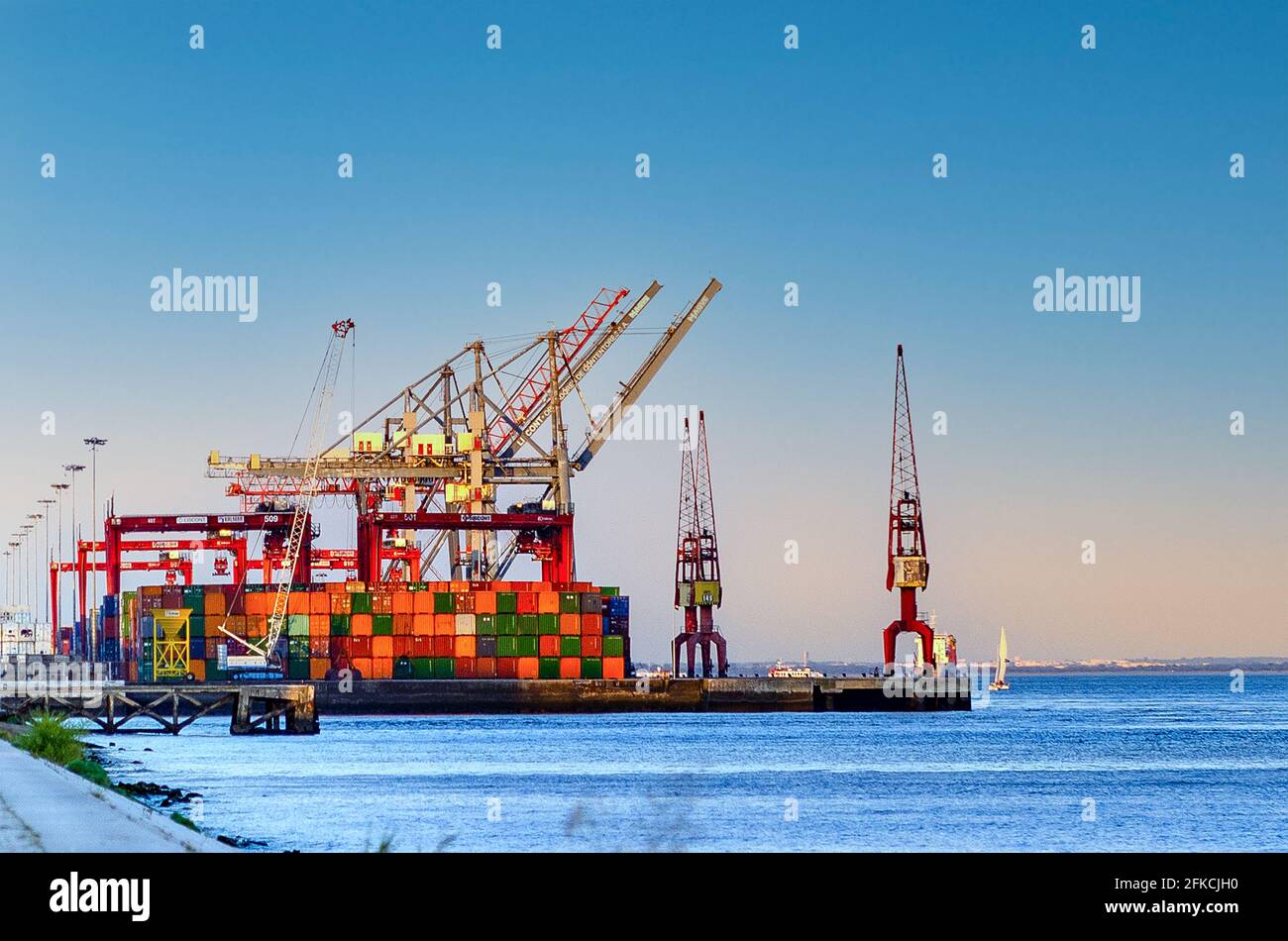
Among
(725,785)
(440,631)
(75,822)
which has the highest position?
(440,631)

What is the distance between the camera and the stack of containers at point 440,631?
91.6 meters

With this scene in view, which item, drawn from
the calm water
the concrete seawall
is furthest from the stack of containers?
the concrete seawall

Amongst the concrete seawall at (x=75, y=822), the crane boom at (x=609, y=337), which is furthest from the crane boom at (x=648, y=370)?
the concrete seawall at (x=75, y=822)

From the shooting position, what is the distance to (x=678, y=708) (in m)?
98.8

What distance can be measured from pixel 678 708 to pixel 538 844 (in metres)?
66.7

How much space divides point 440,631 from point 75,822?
69.6 m

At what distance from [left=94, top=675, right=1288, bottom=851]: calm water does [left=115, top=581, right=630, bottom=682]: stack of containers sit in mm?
6237

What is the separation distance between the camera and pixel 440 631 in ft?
301

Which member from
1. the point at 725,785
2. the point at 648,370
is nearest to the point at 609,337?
the point at 648,370

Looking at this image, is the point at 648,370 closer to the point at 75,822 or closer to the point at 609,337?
the point at 609,337

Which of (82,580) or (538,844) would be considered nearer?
(538,844)

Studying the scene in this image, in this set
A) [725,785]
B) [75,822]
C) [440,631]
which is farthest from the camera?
[440,631]
